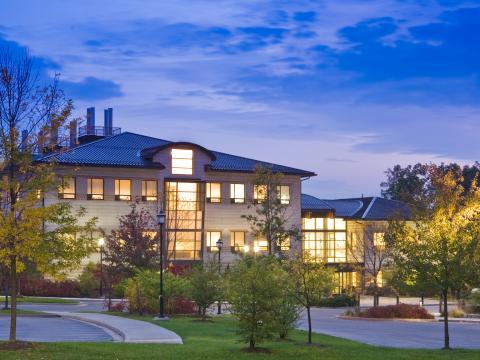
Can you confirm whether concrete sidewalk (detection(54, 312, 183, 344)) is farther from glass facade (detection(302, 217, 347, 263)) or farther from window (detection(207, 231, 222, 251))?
glass facade (detection(302, 217, 347, 263))

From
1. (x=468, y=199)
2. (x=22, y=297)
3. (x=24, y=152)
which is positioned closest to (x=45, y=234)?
(x=24, y=152)

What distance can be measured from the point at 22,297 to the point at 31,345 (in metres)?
31.7

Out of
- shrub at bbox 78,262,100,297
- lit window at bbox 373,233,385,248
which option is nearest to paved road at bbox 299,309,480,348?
lit window at bbox 373,233,385,248

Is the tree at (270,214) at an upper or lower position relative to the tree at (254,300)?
upper

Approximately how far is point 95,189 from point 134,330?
36.1m

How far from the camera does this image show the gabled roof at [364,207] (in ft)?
235

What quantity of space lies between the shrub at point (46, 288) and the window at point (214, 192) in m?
16.1

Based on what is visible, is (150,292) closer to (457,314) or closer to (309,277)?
(309,277)

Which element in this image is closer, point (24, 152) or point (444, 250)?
point (24, 152)

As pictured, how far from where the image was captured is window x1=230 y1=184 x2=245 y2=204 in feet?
220

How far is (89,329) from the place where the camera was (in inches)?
1112

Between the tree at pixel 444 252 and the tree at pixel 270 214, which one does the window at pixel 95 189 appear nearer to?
the tree at pixel 270 214

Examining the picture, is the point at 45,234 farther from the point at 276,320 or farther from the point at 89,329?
the point at 89,329

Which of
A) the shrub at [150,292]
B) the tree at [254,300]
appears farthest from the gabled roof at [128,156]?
the tree at [254,300]
